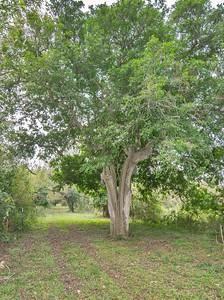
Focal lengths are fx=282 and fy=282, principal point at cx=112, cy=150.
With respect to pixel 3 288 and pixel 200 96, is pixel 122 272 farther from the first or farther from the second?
pixel 200 96

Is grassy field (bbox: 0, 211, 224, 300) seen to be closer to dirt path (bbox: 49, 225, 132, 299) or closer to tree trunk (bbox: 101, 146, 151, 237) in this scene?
dirt path (bbox: 49, 225, 132, 299)

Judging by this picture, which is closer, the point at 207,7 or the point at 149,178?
the point at 207,7

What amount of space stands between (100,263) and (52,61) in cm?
473

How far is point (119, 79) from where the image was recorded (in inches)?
278

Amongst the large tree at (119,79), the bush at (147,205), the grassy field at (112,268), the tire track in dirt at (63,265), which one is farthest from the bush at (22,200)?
the bush at (147,205)

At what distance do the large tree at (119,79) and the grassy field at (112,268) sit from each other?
1.88 m

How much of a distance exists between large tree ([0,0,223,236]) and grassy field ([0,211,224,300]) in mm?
1879

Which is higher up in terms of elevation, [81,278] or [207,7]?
[207,7]

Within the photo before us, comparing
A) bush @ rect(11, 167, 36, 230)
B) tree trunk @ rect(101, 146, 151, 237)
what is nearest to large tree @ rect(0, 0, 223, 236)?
tree trunk @ rect(101, 146, 151, 237)

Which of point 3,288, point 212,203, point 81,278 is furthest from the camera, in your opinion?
point 212,203

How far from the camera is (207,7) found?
7777mm

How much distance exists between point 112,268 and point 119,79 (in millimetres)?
4373

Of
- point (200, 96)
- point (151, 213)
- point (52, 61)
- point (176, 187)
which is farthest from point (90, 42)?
point (151, 213)

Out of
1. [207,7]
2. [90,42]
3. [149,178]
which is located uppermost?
[207,7]
